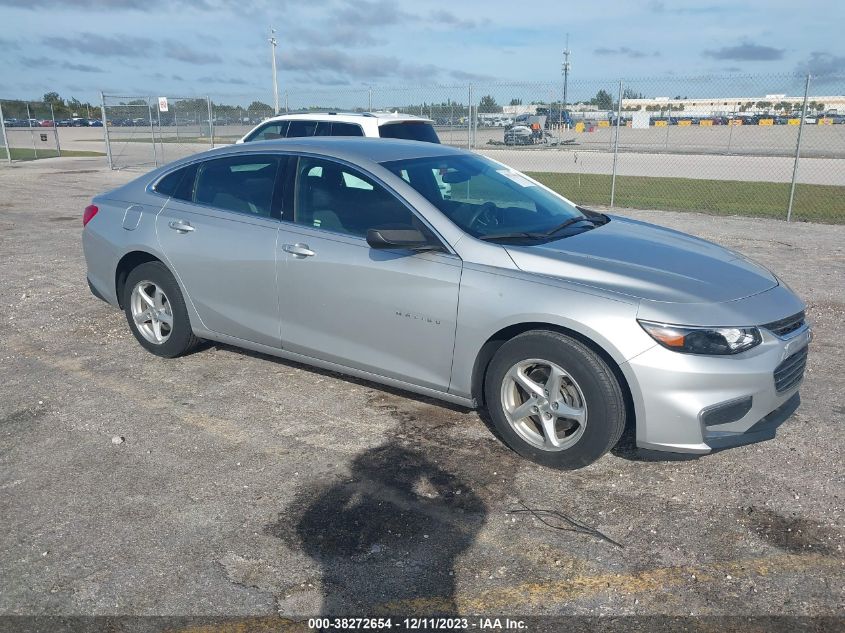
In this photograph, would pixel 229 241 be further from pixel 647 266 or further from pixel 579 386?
pixel 647 266

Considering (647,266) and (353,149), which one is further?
(353,149)

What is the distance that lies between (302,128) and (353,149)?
286 inches

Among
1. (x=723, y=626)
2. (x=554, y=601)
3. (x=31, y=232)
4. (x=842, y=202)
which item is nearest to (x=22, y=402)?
(x=554, y=601)

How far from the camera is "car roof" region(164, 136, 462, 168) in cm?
472

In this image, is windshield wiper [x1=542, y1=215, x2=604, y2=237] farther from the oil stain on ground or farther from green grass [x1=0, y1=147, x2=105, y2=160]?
green grass [x1=0, y1=147, x2=105, y2=160]

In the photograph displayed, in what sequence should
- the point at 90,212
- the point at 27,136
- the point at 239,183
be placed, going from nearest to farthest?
the point at 239,183 → the point at 90,212 → the point at 27,136

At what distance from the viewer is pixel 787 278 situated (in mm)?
8289

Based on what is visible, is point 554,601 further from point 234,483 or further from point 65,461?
point 65,461

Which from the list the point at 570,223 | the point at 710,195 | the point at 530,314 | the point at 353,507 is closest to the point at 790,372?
the point at 530,314

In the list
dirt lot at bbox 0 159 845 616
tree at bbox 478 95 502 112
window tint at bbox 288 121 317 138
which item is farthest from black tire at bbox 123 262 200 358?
tree at bbox 478 95 502 112

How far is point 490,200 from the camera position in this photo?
4.70 metres

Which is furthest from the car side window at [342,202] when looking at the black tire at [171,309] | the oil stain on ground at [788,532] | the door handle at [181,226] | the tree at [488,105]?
the tree at [488,105]

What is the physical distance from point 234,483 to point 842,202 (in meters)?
14.5

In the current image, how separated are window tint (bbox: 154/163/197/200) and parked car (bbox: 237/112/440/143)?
5.40m
